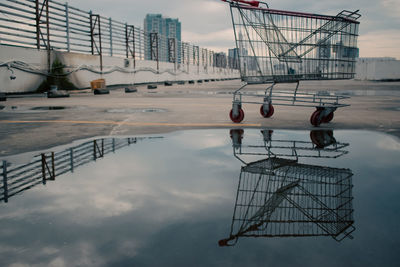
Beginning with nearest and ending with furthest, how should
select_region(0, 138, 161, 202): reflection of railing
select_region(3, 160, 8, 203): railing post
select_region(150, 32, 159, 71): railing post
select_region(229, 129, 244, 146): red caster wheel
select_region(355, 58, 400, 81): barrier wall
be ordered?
select_region(3, 160, 8, 203): railing post, select_region(0, 138, 161, 202): reflection of railing, select_region(229, 129, 244, 146): red caster wheel, select_region(150, 32, 159, 71): railing post, select_region(355, 58, 400, 81): barrier wall

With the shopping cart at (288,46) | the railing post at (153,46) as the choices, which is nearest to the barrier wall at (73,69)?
the railing post at (153,46)

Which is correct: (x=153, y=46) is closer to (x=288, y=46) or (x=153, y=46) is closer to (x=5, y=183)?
(x=288, y=46)

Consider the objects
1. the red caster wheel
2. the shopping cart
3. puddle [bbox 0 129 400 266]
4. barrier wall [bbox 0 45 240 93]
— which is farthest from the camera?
barrier wall [bbox 0 45 240 93]

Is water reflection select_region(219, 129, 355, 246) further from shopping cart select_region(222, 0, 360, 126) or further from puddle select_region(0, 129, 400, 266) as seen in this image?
shopping cart select_region(222, 0, 360, 126)

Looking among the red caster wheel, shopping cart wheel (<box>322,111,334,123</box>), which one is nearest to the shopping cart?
shopping cart wheel (<box>322,111,334,123</box>)

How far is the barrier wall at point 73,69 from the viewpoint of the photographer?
15.8 meters

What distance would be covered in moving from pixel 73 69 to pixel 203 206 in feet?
63.9

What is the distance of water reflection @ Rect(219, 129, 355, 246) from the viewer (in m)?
2.32

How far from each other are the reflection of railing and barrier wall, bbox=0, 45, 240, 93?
1270 centimetres

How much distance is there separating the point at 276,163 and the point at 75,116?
18.7 feet

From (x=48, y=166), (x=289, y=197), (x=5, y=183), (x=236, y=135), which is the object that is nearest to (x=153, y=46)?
(x=236, y=135)

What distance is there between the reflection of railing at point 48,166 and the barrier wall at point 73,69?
1270 centimetres

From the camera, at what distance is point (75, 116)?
8.36m

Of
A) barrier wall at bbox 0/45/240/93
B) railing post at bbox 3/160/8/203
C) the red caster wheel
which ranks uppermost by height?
barrier wall at bbox 0/45/240/93
